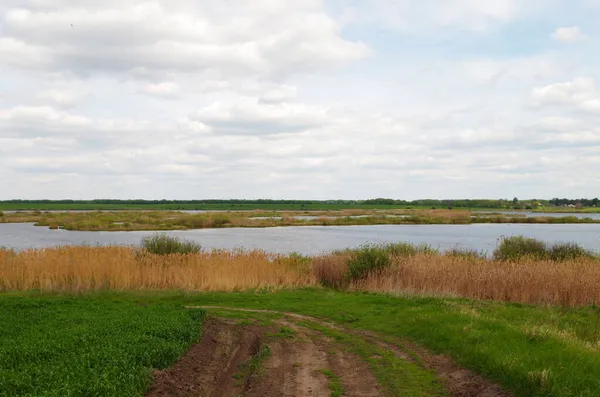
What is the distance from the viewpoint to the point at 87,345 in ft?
31.4

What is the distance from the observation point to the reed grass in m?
17.8

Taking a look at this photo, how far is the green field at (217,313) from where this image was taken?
771cm

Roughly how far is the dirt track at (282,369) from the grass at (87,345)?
0.41 meters

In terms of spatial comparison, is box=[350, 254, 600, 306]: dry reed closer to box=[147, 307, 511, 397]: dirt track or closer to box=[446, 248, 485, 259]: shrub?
box=[446, 248, 485, 259]: shrub

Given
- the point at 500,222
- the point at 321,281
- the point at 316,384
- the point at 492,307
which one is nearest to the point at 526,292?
the point at 492,307

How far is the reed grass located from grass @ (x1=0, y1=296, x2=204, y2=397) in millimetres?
4559

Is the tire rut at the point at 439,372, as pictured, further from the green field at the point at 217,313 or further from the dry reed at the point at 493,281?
the dry reed at the point at 493,281

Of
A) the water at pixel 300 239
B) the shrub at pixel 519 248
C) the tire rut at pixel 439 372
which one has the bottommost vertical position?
the water at pixel 300 239

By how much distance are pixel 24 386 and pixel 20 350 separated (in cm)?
202

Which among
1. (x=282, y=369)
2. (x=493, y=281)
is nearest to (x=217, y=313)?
(x=282, y=369)

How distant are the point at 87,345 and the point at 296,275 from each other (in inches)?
491

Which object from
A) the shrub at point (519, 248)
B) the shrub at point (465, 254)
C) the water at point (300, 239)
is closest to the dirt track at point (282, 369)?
the shrub at point (465, 254)

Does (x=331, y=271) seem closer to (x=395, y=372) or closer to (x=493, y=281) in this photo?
(x=493, y=281)

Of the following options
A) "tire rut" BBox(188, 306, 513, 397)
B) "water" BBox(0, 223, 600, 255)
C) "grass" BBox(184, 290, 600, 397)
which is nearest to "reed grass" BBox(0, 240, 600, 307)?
"grass" BBox(184, 290, 600, 397)
